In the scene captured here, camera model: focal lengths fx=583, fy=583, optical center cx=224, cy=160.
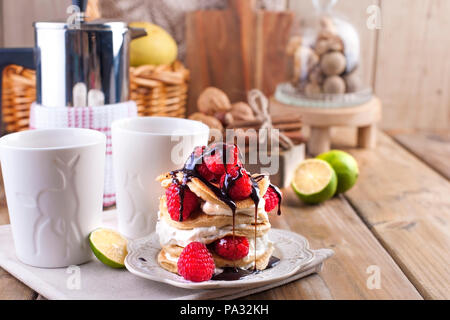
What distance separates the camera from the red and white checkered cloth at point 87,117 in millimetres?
933

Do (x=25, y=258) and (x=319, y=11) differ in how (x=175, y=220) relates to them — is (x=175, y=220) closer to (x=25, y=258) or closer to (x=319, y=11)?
(x=25, y=258)

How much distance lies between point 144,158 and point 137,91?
16.4 inches

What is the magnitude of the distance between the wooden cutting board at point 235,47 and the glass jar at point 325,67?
9 centimetres

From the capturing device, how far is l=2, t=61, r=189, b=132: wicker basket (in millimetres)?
1171

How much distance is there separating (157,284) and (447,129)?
124 cm

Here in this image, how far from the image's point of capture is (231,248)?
0.68m

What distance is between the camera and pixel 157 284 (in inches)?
26.6

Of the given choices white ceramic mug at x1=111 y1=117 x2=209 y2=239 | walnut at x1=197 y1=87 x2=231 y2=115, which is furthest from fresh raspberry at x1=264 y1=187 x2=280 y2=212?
walnut at x1=197 y1=87 x2=231 y2=115

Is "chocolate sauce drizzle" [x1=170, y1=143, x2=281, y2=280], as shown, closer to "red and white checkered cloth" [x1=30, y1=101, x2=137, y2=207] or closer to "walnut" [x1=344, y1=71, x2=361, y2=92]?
"red and white checkered cloth" [x1=30, y1=101, x2=137, y2=207]

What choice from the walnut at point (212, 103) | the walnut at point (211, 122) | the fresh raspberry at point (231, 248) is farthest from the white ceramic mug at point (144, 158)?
the walnut at point (212, 103)

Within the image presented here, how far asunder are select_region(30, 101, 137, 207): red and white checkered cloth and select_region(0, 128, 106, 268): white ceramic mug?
0.16 meters

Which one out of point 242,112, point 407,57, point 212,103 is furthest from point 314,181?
point 407,57

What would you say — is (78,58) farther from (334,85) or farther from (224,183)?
(334,85)

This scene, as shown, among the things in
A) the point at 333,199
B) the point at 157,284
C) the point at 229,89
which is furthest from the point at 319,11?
the point at 157,284
